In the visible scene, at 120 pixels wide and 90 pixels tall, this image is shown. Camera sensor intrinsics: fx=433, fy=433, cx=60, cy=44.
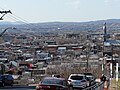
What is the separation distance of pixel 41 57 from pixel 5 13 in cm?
9520

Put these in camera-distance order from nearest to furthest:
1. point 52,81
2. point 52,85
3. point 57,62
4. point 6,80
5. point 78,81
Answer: point 52,85, point 52,81, point 78,81, point 6,80, point 57,62

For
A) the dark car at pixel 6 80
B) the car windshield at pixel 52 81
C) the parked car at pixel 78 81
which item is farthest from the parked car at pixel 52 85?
the dark car at pixel 6 80

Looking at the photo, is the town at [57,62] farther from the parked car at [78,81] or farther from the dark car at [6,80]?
the parked car at [78,81]

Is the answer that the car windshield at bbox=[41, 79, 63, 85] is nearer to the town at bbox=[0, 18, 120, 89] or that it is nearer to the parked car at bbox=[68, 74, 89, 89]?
the parked car at bbox=[68, 74, 89, 89]

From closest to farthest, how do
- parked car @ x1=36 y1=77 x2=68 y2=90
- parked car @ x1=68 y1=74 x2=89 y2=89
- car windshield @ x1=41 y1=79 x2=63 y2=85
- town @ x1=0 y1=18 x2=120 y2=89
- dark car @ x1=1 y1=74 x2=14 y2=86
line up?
parked car @ x1=36 y1=77 x2=68 y2=90 → car windshield @ x1=41 y1=79 x2=63 y2=85 → parked car @ x1=68 y1=74 x2=89 y2=89 → dark car @ x1=1 y1=74 x2=14 y2=86 → town @ x1=0 y1=18 x2=120 y2=89

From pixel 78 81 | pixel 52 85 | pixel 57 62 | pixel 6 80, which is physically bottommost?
pixel 57 62

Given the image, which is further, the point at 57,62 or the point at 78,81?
the point at 57,62

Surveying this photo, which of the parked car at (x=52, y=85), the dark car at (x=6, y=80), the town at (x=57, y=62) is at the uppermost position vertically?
the parked car at (x=52, y=85)

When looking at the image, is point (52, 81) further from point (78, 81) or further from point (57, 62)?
point (57, 62)

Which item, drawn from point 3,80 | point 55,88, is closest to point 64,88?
point 55,88

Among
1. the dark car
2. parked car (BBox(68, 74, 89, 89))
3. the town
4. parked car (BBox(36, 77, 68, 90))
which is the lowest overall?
the town

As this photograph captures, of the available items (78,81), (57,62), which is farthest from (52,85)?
(57,62)

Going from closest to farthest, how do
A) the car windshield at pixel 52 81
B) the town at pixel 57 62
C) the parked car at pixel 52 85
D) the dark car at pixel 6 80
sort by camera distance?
1. the parked car at pixel 52 85
2. the car windshield at pixel 52 81
3. the dark car at pixel 6 80
4. the town at pixel 57 62

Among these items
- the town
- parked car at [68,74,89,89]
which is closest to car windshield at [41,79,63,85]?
parked car at [68,74,89,89]
